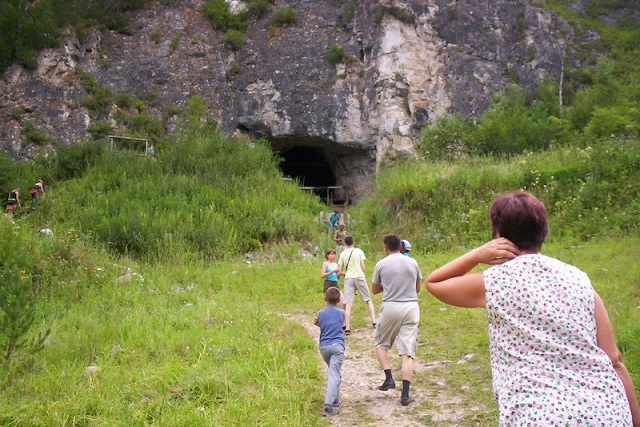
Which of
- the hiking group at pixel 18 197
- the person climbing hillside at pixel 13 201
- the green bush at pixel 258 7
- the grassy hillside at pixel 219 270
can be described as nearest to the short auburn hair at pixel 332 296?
the grassy hillside at pixel 219 270

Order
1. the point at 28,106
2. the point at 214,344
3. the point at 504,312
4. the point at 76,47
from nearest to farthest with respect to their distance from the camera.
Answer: the point at 504,312, the point at 214,344, the point at 28,106, the point at 76,47

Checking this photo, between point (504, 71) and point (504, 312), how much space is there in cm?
2159

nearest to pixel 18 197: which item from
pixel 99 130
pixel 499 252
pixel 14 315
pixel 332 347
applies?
pixel 99 130

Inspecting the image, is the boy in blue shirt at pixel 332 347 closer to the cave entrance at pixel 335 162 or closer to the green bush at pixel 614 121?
the green bush at pixel 614 121

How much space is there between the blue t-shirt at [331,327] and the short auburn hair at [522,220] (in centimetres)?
299

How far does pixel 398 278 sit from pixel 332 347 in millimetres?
832

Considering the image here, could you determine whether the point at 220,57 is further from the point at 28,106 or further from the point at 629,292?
the point at 629,292

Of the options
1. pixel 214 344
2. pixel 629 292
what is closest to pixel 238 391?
pixel 214 344

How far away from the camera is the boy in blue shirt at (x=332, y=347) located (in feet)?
17.0

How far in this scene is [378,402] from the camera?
544 centimetres

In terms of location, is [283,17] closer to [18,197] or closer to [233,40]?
[233,40]

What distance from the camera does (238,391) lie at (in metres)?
5.31

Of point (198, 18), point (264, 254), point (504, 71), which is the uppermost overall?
point (198, 18)

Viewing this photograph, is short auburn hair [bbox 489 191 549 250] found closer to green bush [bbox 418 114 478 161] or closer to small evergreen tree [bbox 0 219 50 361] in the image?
small evergreen tree [bbox 0 219 50 361]
